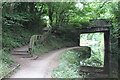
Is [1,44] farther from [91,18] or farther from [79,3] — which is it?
[91,18]

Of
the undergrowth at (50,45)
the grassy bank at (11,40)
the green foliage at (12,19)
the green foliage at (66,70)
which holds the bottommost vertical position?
the green foliage at (66,70)

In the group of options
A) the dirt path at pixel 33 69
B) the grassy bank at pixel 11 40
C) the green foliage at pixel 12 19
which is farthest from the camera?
the green foliage at pixel 12 19

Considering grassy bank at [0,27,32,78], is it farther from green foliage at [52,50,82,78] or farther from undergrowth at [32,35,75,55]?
green foliage at [52,50,82,78]

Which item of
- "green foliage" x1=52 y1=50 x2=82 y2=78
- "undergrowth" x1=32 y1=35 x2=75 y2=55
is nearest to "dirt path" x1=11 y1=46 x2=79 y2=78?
"green foliage" x1=52 y1=50 x2=82 y2=78

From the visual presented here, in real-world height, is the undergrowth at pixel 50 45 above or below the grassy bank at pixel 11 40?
below

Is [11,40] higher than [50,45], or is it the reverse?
[11,40]

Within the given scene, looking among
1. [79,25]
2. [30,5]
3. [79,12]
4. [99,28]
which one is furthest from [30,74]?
[99,28]

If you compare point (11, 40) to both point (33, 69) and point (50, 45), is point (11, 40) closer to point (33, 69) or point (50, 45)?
point (33, 69)

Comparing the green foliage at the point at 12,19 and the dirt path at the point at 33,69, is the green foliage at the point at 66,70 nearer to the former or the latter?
the dirt path at the point at 33,69

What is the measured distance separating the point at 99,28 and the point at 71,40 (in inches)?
200

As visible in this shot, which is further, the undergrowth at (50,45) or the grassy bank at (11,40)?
the undergrowth at (50,45)

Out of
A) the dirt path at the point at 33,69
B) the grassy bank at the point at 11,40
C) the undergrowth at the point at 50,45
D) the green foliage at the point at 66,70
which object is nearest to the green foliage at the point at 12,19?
the grassy bank at the point at 11,40

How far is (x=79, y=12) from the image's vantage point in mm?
18750

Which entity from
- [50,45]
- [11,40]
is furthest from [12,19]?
[50,45]
